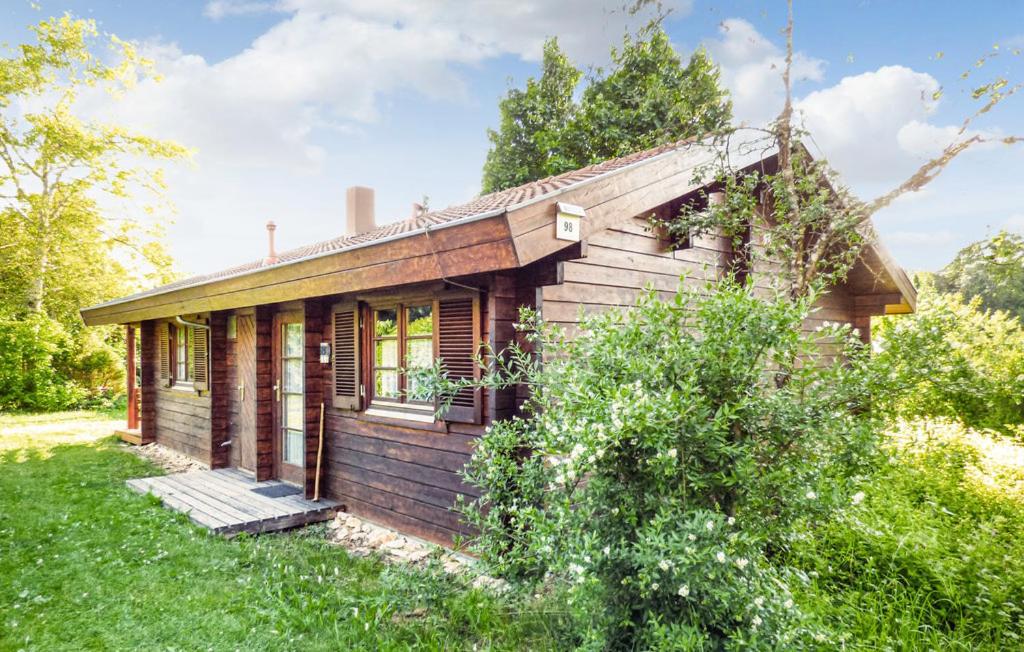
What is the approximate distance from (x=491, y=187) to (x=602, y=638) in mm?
14948

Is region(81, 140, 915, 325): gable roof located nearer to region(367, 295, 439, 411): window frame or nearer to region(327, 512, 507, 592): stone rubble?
region(367, 295, 439, 411): window frame

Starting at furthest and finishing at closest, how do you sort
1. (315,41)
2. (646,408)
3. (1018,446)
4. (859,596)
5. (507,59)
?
A: (507,59) → (315,41) → (1018,446) → (859,596) → (646,408)

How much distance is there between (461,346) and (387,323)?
42.8 inches

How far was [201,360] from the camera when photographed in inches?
322

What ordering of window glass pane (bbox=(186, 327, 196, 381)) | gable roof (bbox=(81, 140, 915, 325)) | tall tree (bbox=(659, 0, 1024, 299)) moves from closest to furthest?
1. gable roof (bbox=(81, 140, 915, 325))
2. tall tree (bbox=(659, 0, 1024, 299))
3. window glass pane (bbox=(186, 327, 196, 381))

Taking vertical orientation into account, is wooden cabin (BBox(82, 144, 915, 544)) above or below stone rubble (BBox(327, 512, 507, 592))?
above

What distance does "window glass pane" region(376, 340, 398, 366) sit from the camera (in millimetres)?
5125

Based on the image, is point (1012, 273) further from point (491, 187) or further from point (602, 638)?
point (491, 187)

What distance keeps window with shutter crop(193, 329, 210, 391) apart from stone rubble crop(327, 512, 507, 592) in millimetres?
3819

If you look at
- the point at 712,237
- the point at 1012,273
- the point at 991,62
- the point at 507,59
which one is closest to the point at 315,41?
the point at 507,59

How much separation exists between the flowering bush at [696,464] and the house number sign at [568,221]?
1.08 m

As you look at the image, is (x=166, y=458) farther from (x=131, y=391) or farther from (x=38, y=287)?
(x=38, y=287)

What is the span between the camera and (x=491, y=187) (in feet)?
53.4

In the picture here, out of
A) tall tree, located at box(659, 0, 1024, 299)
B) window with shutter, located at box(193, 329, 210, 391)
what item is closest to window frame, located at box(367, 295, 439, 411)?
tall tree, located at box(659, 0, 1024, 299)
